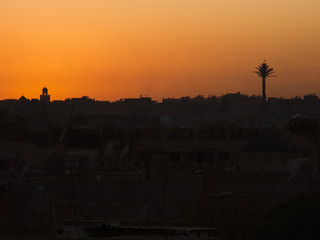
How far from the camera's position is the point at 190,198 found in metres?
25.1

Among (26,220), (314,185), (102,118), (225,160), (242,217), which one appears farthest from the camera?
(102,118)

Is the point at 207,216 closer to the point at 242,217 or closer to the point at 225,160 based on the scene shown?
the point at 242,217

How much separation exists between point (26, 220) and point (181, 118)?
363ft

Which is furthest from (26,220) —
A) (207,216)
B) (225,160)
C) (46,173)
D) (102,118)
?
(102,118)

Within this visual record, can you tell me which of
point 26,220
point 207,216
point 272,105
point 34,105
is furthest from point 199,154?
point 272,105

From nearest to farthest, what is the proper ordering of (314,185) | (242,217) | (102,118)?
(242,217), (314,185), (102,118)

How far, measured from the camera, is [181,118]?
4850 inches

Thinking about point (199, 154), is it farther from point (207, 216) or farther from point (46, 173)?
point (207, 216)

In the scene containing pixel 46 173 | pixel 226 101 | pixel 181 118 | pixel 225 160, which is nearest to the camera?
pixel 46 173

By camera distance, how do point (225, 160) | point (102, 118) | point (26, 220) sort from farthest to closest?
1. point (102, 118)
2. point (225, 160)
3. point (26, 220)

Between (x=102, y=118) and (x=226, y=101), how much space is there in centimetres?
4004

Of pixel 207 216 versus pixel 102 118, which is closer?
pixel 207 216

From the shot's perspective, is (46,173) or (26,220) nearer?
(26,220)

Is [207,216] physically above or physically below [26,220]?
below
